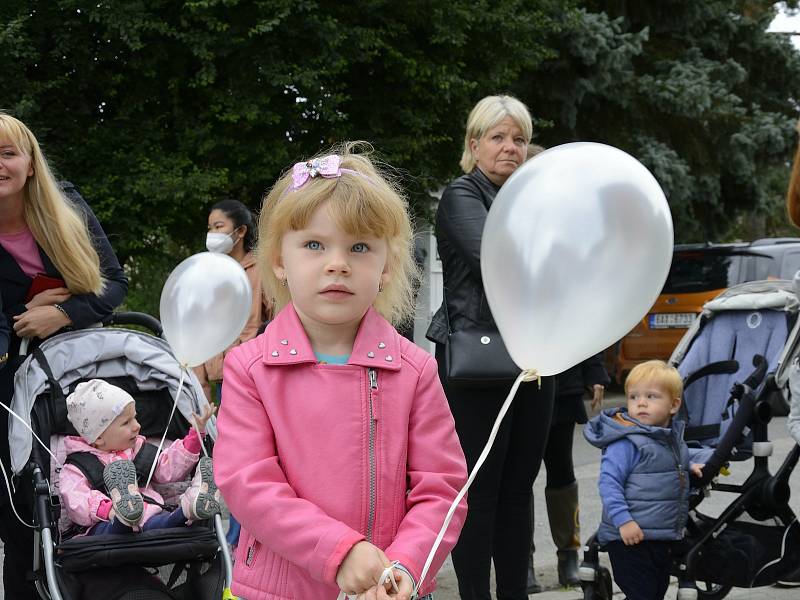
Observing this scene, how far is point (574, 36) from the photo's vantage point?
12656 millimetres

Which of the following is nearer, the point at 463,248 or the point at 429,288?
the point at 463,248

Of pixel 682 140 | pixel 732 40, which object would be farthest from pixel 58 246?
pixel 732 40

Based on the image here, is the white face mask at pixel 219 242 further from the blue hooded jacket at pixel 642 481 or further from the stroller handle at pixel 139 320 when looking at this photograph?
the blue hooded jacket at pixel 642 481

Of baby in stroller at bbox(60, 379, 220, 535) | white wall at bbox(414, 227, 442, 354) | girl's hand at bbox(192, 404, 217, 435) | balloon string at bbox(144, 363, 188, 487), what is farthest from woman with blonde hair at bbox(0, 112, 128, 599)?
white wall at bbox(414, 227, 442, 354)

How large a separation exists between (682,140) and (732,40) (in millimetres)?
1823

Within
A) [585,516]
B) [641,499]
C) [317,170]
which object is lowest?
[585,516]

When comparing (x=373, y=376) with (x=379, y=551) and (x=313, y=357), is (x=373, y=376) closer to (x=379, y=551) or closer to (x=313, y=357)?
(x=313, y=357)

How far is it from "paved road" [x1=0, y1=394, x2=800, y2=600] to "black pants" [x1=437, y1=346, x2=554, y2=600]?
790mm

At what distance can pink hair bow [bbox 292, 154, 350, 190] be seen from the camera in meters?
2.43

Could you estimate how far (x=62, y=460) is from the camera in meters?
3.72

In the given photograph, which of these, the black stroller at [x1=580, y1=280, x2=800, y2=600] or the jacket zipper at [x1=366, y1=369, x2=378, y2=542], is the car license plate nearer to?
the black stroller at [x1=580, y1=280, x2=800, y2=600]

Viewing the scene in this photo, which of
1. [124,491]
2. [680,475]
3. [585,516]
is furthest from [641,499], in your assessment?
[585,516]

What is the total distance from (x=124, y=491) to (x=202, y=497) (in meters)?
0.25

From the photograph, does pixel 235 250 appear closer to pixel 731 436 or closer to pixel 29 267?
pixel 29 267
